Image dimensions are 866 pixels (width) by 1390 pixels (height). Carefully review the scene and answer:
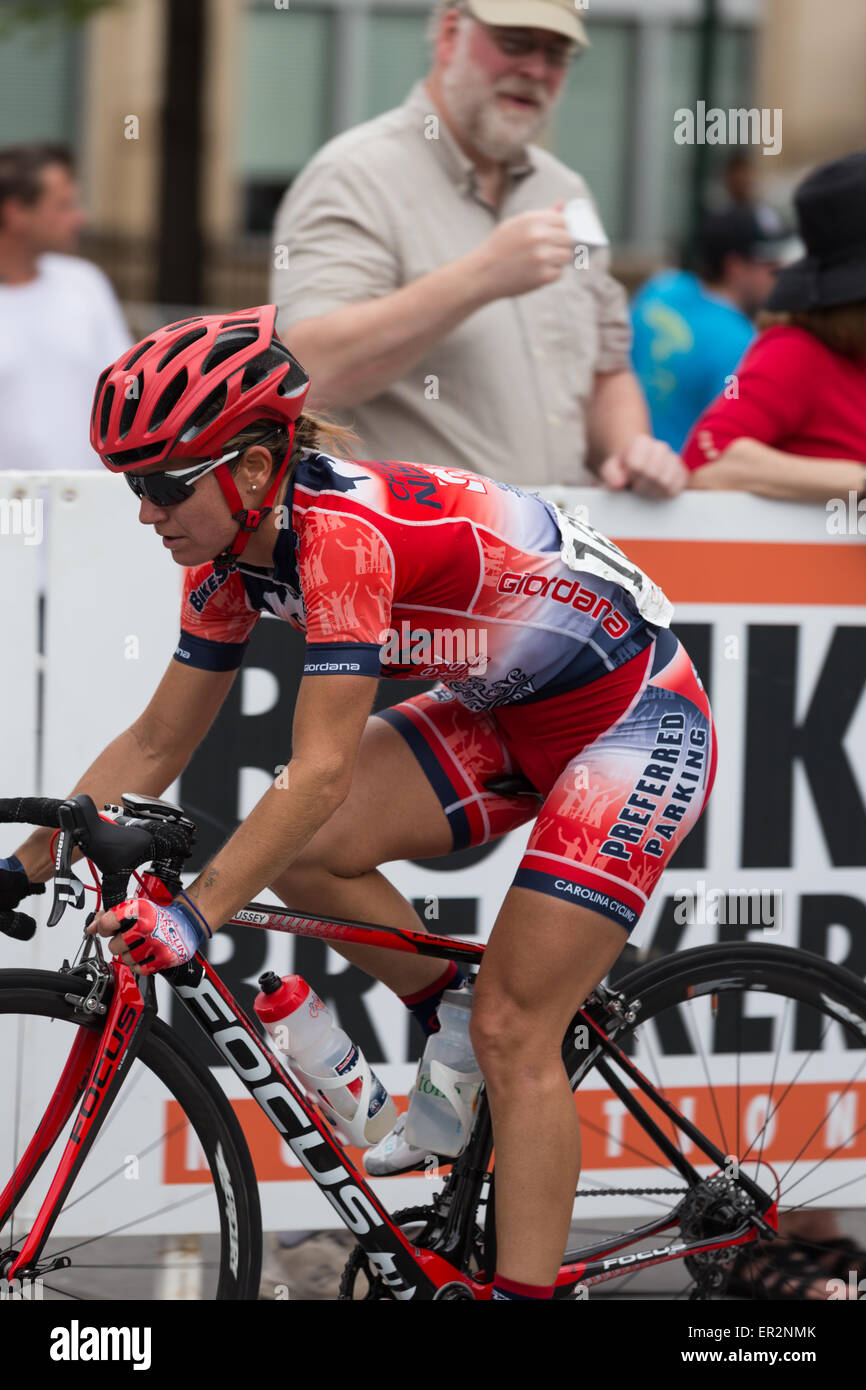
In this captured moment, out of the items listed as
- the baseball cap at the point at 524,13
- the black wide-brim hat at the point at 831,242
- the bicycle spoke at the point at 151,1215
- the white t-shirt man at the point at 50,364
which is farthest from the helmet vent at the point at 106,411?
the white t-shirt man at the point at 50,364

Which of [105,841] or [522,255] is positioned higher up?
[522,255]

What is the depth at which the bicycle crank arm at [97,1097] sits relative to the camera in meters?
2.94

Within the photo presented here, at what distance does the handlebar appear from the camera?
108 inches

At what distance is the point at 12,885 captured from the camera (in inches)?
113

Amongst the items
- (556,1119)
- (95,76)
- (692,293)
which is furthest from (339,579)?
(95,76)

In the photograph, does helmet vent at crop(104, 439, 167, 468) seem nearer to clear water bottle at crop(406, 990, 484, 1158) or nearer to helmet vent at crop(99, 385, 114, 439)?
helmet vent at crop(99, 385, 114, 439)

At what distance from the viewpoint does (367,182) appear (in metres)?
4.42

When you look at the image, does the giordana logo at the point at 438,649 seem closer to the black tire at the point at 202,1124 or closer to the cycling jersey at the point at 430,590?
the cycling jersey at the point at 430,590

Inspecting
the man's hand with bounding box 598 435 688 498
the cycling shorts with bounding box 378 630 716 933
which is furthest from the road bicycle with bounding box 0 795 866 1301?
the man's hand with bounding box 598 435 688 498

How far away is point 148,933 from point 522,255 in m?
2.06

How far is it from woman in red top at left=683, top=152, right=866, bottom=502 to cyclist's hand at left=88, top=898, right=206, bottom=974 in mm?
2280

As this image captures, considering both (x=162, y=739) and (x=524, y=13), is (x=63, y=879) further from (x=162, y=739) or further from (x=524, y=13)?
(x=524, y=13)
